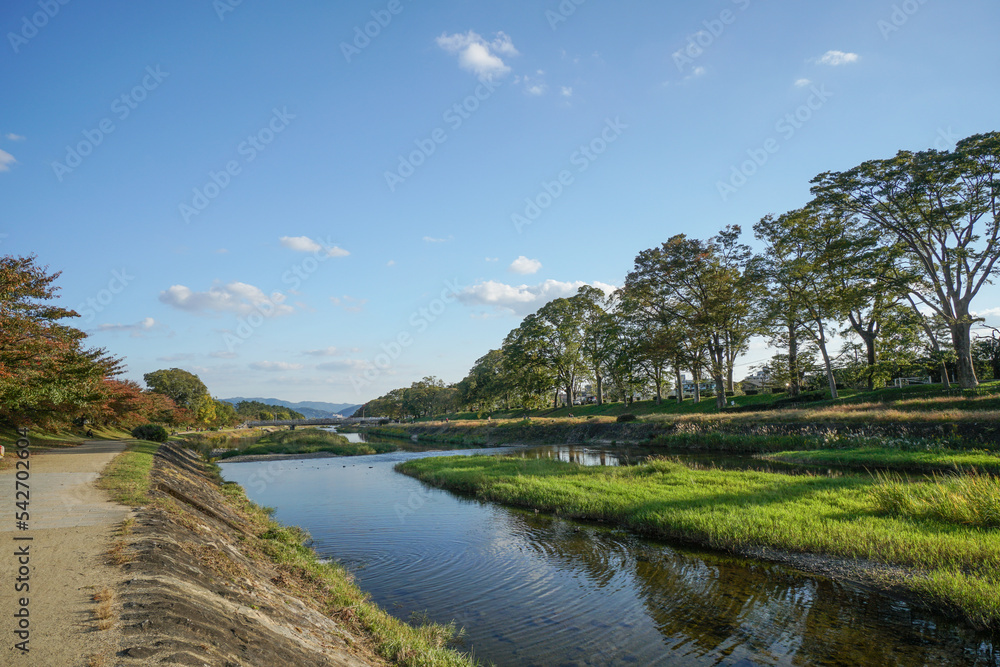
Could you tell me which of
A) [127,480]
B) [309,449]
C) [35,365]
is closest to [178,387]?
[309,449]

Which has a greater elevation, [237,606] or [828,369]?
[828,369]

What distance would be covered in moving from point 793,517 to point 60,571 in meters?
13.4

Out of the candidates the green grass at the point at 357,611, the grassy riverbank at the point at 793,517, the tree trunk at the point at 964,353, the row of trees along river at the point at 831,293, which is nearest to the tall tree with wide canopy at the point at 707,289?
the row of trees along river at the point at 831,293

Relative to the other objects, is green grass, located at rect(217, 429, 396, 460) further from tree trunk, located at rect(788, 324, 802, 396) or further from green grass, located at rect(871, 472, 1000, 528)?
green grass, located at rect(871, 472, 1000, 528)

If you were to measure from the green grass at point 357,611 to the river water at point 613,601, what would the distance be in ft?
1.91

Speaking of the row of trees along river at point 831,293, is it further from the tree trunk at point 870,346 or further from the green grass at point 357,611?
the green grass at point 357,611

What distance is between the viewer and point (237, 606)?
568 cm

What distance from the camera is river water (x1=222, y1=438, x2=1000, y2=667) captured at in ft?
21.9

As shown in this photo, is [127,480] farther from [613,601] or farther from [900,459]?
[900,459]

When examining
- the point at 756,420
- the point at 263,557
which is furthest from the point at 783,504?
the point at 756,420

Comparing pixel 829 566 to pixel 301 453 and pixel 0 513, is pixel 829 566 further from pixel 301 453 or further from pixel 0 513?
pixel 301 453

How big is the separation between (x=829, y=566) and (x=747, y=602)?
2.32m

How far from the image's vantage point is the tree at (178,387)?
227 ft

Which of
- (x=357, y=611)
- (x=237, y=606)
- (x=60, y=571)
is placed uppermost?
(x=60, y=571)
